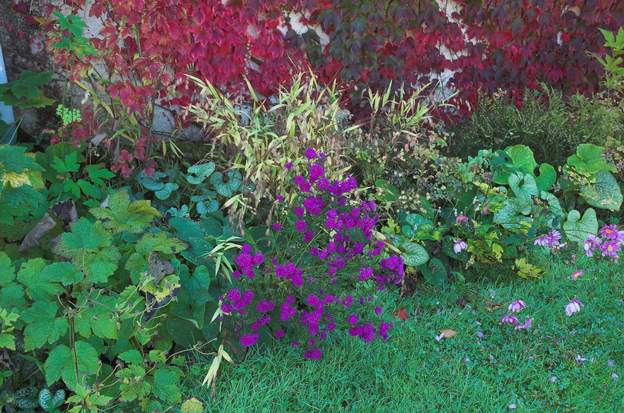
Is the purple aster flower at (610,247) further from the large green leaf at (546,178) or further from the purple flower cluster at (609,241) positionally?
the large green leaf at (546,178)

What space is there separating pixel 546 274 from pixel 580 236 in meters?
0.42

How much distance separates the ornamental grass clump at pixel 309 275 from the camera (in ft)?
7.76

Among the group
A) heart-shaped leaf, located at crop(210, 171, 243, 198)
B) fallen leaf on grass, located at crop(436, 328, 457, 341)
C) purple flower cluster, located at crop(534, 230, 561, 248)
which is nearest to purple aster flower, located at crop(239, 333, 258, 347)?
fallen leaf on grass, located at crop(436, 328, 457, 341)

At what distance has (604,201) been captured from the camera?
4082 millimetres

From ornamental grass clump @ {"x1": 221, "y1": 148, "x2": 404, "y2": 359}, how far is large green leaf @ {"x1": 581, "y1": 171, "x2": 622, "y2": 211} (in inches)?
75.5

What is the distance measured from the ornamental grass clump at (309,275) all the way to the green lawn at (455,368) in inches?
4.5

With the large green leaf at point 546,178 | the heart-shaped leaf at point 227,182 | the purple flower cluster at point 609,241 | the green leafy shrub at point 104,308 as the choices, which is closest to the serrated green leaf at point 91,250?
the green leafy shrub at point 104,308

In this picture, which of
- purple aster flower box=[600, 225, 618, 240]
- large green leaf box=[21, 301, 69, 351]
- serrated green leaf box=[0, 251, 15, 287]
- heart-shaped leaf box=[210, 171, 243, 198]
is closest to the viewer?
large green leaf box=[21, 301, 69, 351]

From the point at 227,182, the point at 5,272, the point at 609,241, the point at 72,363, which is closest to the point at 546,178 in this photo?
the point at 609,241

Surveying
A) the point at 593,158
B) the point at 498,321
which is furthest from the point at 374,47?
the point at 498,321

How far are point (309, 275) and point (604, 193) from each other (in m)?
2.45

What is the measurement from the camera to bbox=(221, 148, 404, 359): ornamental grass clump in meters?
2.37

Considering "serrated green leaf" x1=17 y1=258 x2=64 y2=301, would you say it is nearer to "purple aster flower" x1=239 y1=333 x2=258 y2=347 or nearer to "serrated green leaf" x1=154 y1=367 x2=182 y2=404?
"serrated green leaf" x1=154 y1=367 x2=182 y2=404

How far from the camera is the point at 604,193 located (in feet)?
13.5
